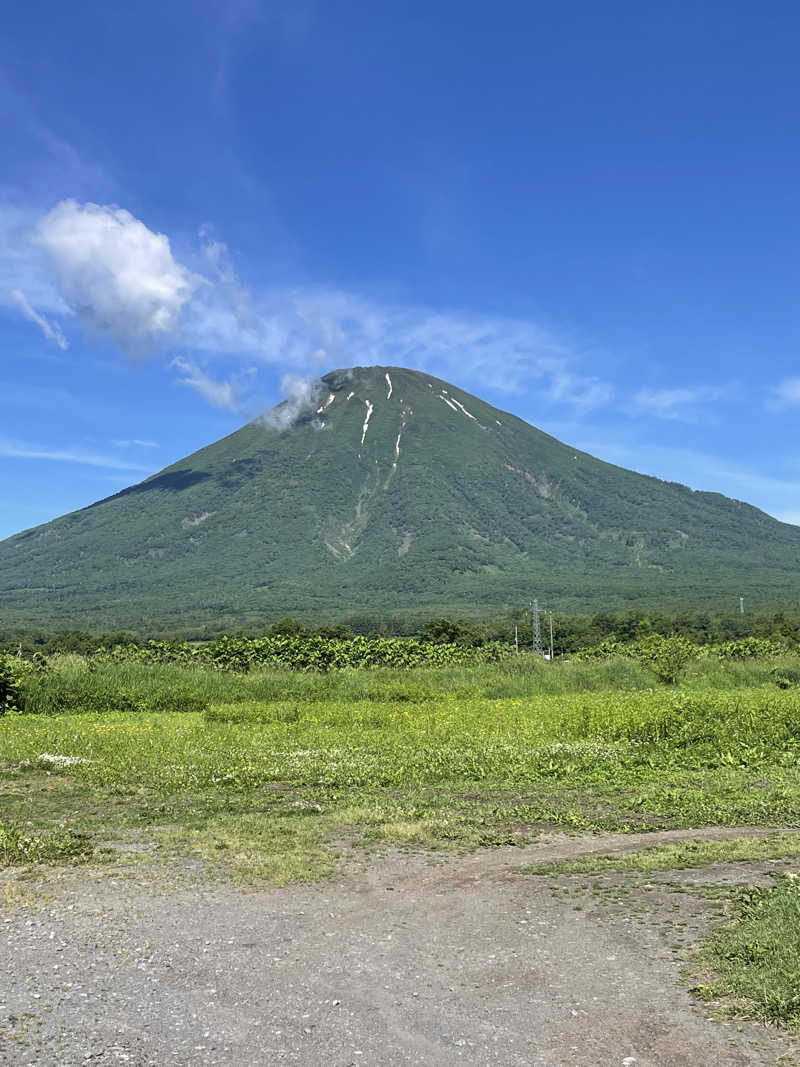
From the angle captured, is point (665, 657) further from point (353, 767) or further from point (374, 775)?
point (374, 775)

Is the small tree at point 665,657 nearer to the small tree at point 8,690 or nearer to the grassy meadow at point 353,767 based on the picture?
the grassy meadow at point 353,767

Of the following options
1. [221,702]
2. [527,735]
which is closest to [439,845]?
[527,735]

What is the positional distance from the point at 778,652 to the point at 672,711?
20888 millimetres

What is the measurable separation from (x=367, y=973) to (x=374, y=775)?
23.8ft

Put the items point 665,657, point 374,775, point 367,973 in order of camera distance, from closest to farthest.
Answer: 1. point 367,973
2. point 374,775
3. point 665,657

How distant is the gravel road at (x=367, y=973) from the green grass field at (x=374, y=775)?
506 millimetres

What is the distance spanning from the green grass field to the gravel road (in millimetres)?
506

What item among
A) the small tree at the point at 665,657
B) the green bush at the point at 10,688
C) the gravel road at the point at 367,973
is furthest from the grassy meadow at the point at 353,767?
the small tree at the point at 665,657

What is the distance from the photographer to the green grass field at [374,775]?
9.07 metres

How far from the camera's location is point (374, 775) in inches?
511

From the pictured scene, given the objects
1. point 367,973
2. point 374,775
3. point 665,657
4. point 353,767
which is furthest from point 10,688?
point 665,657

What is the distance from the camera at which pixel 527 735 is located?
54.7 feet

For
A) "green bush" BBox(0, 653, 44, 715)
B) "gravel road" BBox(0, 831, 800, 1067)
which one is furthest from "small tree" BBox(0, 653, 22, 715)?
"gravel road" BBox(0, 831, 800, 1067)

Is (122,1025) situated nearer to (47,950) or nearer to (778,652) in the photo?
(47,950)
